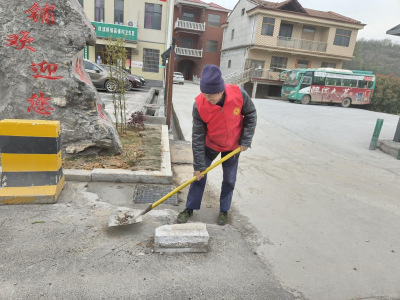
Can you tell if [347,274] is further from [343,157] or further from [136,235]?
[343,157]

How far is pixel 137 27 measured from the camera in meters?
20.0

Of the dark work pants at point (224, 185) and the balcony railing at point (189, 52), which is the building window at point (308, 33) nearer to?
the balcony railing at point (189, 52)

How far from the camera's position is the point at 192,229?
2.52 metres

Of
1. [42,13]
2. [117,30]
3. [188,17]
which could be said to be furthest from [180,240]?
[188,17]

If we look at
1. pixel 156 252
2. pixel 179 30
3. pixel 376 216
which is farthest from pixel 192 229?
pixel 179 30

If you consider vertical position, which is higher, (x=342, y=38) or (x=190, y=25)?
(x=190, y=25)

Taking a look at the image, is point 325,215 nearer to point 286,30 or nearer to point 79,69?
point 79,69

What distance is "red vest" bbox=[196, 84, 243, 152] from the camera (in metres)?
2.58

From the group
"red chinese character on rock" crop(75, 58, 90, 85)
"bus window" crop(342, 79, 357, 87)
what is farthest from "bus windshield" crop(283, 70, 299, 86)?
"red chinese character on rock" crop(75, 58, 90, 85)

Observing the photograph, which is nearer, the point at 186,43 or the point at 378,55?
the point at 186,43

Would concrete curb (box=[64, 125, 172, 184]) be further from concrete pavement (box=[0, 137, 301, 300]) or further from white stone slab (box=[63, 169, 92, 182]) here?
concrete pavement (box=[0, 137, 301, 300])

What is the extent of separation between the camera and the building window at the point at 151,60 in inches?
823

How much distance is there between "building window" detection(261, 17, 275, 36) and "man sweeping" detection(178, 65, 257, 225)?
2474 centimetres

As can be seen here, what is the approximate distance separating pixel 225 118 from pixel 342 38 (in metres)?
28.5
